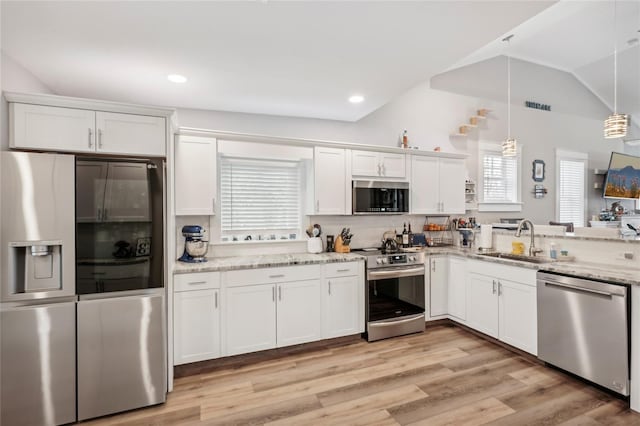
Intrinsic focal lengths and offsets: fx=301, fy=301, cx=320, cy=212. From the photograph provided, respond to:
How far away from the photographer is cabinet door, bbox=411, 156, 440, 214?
164 inches

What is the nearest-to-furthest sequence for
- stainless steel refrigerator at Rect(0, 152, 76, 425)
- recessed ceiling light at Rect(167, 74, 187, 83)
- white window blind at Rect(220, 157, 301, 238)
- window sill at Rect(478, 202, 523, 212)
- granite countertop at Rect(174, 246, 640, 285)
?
stainless steel refrigerator at Rect(0, 152, 76, 425) < granite countertop at Rect(174, 246, 640, 285) < recessed ceiling light at Rect(167, 74, 187, 83) < white window blind at Rect(220, 157, 301, 238) < window sill at Rect(478, 202, 523, 212)

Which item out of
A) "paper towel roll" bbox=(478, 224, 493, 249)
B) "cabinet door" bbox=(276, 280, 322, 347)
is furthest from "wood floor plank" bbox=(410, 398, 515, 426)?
"paper towel roll" bbox=(478, 224, 493, 249)

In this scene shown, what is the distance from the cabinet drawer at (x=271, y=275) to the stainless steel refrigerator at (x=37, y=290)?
122 cm

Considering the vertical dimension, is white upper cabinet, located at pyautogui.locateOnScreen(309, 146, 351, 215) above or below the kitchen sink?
above

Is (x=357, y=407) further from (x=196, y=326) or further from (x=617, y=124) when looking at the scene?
(x=617, y=124)

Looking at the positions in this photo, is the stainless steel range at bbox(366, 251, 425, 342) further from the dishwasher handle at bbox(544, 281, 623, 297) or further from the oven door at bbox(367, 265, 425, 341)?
the dishwasher handle at bbox(544, 281, 623, 297)

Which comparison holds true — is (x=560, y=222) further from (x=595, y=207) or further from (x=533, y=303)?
(x=533, y=303)

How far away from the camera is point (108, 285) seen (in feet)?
7.35

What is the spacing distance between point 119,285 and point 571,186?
7575mm

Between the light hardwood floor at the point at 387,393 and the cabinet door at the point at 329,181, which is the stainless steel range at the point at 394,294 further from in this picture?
the cabinet door at the point at 329,181

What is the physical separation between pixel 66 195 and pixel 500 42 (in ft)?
19.4

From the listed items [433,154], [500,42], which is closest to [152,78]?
[433,154]

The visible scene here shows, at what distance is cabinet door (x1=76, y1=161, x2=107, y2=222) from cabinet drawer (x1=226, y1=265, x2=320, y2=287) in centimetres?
120

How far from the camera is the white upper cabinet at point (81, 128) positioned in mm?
2156
